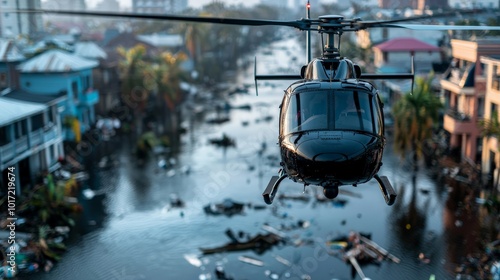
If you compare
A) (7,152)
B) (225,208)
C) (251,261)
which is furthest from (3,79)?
(251,261)

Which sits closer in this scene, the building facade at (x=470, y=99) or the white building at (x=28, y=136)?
the white building at (x=28, y=136)

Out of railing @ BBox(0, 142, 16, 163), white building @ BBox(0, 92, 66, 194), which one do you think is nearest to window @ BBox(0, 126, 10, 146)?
white building @ BBox(0, 92, 66, 194)

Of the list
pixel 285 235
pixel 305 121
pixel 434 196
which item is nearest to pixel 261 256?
pixel 285 235

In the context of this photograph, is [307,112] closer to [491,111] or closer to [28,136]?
[491,111]

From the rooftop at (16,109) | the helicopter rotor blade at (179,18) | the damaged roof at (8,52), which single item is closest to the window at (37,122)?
the rooftop at (16,109)

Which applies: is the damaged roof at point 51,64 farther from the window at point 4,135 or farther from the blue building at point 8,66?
the window at point 4,135
